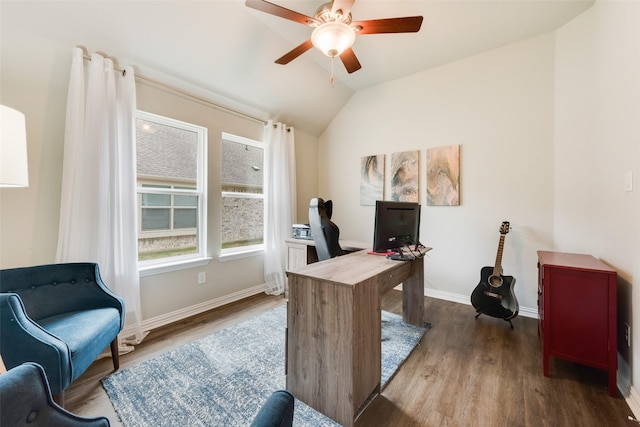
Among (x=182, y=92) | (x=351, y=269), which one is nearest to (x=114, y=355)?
(x=351, y=269)

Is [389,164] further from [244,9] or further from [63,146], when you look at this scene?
[63,146]

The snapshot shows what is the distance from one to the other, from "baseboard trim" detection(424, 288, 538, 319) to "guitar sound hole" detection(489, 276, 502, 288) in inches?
22.8

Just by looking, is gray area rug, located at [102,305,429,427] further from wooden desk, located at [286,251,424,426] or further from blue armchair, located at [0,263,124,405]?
blue armchair, located at [0,263,124,405]

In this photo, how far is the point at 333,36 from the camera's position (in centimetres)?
179

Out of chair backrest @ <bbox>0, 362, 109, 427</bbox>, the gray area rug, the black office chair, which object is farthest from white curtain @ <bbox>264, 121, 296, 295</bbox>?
chair backrest @ <bbox>0, 362, 109, 427</bbox>

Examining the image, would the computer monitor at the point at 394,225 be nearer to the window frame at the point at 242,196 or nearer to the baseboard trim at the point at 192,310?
the window frame at the point at 242,196

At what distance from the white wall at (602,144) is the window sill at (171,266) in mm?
3522

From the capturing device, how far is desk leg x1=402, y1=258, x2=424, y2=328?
248cm

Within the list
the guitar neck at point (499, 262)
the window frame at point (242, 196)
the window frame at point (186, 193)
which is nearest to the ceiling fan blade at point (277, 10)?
the window frame at point (186, 193)

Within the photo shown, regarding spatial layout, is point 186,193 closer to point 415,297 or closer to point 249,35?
point 249,35

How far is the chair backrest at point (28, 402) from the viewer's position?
501 millimetres

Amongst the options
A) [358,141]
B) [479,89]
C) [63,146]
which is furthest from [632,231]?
[63,146]

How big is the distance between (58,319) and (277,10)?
2.52 m

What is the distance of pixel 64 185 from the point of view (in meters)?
1.90
